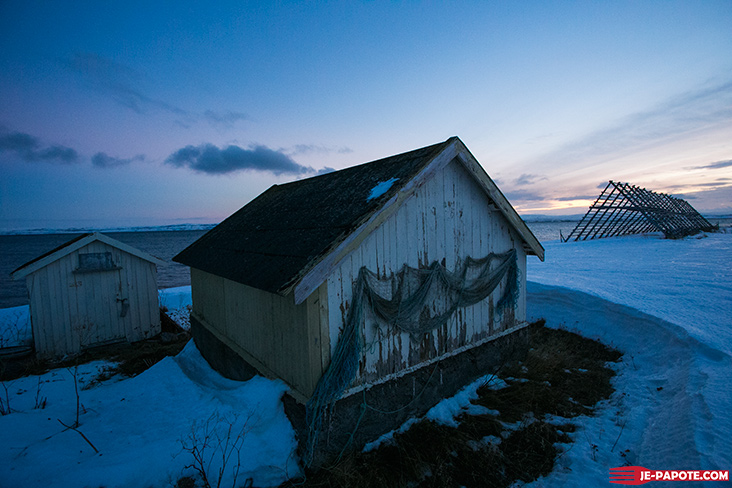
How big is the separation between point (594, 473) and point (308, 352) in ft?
14.3

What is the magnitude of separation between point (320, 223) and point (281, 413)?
316cm

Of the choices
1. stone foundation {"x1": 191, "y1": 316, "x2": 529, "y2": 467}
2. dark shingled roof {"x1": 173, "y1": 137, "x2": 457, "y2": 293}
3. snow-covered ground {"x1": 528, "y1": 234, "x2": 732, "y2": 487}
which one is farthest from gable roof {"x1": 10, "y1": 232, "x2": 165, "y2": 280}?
snow-covered ground {"x1": 528, "y1": 234, "x2": 732, "y2": 487}

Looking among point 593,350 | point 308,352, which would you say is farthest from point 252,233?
point 593,350

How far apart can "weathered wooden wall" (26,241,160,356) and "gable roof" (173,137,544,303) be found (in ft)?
18.2

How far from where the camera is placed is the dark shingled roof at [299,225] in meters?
4.78

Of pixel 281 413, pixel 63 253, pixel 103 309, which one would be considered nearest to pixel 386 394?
pixel 281 413

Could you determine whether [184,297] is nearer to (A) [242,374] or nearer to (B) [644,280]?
(A) [242,374]

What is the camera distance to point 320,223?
552 centimetres

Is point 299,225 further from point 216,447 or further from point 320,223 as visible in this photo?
point 216,447

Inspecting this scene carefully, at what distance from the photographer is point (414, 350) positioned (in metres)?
6.05

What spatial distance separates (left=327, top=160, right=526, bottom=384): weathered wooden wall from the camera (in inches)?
207

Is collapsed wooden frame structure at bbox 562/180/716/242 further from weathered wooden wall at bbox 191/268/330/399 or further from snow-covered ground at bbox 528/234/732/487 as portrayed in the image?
weathered wooden wall at bbox 191/268/330/399

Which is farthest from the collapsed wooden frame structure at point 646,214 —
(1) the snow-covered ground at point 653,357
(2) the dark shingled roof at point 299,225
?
(2) the dark shingled roof at point 299,225

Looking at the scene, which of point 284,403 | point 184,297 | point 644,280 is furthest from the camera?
point 184,297
